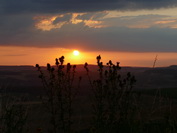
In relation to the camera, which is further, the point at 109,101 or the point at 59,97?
the point at 109,101

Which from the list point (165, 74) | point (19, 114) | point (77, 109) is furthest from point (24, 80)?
point (19, 114)

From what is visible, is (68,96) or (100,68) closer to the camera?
(68,96)

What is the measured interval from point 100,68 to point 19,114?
1962 mm

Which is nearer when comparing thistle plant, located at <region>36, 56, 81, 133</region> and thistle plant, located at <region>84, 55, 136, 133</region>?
thistle plant, located at <region>36, 56, 81, 133</region>

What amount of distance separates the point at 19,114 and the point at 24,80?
207ft

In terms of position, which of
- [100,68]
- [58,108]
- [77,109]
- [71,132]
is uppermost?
[100,68]

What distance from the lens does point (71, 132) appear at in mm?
6773

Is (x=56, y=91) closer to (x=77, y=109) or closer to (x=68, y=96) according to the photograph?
(x=68, y=96)

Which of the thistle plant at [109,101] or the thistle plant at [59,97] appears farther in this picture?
the thistle plant at [109,101]

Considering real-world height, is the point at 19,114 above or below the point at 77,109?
above

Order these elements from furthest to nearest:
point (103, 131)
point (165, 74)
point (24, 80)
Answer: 1. point (165, 74)
2. point (24, 80)
3. point (103, 131)

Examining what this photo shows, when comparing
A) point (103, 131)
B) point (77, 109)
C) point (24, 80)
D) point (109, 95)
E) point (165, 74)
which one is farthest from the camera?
point (165, 74)

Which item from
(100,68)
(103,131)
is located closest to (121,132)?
(103,131)

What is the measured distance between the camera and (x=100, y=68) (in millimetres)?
7234
